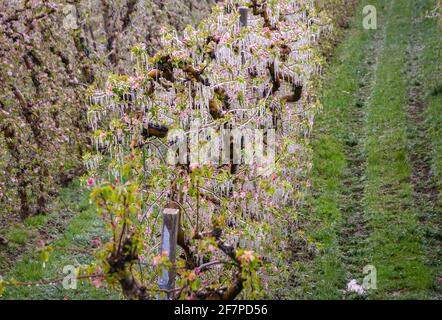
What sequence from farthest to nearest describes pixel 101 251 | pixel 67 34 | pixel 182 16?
pixel 182 16 < pixel 67 34 < pixel 101 251

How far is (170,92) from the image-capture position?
6.88 m

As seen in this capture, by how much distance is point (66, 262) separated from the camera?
998cm

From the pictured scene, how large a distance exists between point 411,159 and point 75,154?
7.36 m

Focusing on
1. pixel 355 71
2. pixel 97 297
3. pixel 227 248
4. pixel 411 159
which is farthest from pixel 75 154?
pixel 355 71

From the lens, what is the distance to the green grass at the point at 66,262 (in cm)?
915

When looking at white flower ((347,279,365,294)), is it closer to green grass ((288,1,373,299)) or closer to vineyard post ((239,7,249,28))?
green grass ((288,1,373,299))

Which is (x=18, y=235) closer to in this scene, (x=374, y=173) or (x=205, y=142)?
(x=205, y=142)

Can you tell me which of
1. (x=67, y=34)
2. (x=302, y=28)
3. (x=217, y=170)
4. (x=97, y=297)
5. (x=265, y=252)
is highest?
(x=67, y=34)

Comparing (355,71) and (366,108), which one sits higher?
(355,71)

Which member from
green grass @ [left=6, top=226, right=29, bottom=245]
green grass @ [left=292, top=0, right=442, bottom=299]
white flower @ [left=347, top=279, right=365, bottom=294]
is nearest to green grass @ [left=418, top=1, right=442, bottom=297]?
green grass @ [left=292, top=0, right=442, bottom=299]

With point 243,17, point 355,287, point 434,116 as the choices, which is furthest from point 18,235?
point 434,116

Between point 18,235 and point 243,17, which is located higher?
point 243,17

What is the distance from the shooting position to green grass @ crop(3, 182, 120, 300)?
30.0ft

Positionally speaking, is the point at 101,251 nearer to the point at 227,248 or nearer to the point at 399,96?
the point at 227,248
